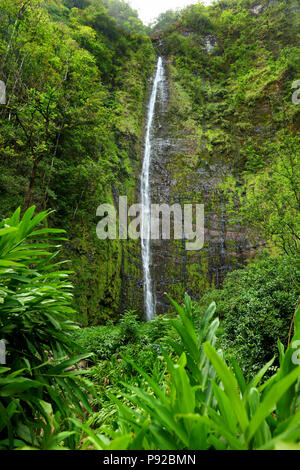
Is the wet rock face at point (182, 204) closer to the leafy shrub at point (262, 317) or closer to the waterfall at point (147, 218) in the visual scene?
the waterfall at point (147, 218)

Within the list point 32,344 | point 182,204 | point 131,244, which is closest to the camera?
point 32,344

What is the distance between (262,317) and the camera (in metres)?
3.38

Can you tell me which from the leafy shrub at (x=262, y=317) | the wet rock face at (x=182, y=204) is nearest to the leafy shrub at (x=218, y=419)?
the leafy shrub at (x=262, y=317)

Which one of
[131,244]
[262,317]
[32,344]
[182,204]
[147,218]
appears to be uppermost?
[182,204]

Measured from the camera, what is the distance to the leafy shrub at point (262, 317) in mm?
3217

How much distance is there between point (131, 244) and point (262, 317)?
24.9ft

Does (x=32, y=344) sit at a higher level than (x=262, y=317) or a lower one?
higher

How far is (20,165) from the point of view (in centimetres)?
654

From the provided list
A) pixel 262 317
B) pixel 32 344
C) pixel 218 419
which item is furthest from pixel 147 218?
pixel 218 419

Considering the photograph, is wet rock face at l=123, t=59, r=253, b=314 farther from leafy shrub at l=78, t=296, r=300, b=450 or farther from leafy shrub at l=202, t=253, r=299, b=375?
leafy shrub at l=78, t=296, r=300, b=450

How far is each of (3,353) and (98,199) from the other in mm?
7664

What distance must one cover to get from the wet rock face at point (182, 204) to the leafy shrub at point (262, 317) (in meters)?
5.87

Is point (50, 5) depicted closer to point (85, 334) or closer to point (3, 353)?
point (85, 334)

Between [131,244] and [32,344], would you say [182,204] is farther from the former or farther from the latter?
[32,344]
